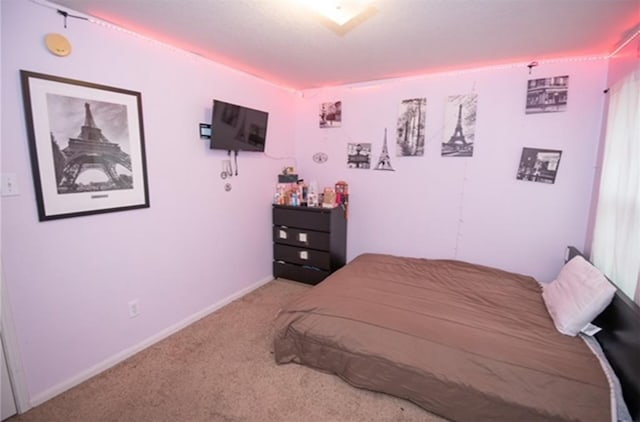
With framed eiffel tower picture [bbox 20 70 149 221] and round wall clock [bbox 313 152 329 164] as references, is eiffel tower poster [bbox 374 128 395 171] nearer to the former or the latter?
round wall clock [bbox 313 152 329 164]

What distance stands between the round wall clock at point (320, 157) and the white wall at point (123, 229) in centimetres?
84

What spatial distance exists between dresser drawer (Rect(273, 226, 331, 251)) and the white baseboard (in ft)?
2.65

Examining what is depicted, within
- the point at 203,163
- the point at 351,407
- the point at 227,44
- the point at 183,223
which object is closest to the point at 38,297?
the point at 183,223

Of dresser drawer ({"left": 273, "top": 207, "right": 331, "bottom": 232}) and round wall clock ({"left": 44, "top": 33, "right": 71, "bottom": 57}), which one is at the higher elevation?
round wall clock ({"left": 44, "top": 33, "right": 71, "bottom": 57})

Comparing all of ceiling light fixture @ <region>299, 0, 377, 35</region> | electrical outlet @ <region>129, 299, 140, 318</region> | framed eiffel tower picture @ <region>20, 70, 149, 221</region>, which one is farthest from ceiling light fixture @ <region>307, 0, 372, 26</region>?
electrical outlet @ <region>129, 299, 140, 318</region>

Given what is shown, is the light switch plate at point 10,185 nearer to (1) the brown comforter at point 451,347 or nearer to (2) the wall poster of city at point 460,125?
(1) the brown comforter at point 451,347

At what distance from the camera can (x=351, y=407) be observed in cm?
169

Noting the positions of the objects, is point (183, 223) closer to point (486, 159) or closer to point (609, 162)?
point (486, 159)

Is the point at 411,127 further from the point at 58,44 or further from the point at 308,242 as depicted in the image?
the point at 58,44

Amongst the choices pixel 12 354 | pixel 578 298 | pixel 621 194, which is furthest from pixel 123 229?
pixel 621 194

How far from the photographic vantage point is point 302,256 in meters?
3.35

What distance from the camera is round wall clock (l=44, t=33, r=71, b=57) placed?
1.62 meters

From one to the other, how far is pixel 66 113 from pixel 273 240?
88.7 inches

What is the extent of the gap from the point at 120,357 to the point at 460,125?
3512mm
